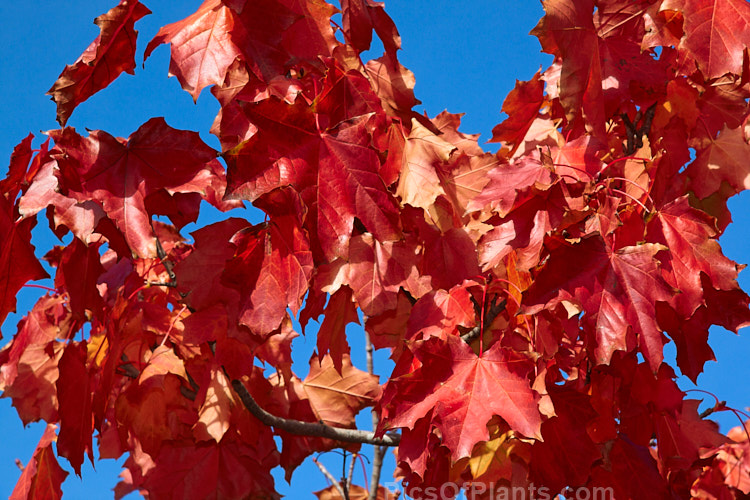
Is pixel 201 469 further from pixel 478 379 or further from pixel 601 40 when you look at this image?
pixel 601 40

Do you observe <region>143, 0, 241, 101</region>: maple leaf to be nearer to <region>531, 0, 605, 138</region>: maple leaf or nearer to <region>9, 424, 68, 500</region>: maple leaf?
<region>531, 0, 605, 138</region>: maple leaf

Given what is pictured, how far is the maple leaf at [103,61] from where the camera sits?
2.03 m

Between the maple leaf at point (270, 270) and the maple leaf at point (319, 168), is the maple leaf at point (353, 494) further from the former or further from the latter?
the maple leaf at point (319, 168)

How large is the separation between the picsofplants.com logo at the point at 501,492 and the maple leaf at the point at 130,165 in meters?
1.26

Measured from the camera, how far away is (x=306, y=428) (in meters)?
2.74

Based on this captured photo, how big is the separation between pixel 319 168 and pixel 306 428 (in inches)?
48.6

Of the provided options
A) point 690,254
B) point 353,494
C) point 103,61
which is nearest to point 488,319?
point 690,254

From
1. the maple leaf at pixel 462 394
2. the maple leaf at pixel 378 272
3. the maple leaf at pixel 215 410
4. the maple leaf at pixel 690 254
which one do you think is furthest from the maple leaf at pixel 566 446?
the maple leaf at pixel 215 410

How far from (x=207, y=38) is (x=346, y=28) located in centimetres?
44

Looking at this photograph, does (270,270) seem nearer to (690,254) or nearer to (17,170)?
(17,170)

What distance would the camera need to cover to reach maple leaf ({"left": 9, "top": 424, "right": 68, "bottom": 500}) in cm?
314

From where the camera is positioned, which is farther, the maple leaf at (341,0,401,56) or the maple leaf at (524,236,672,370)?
the maple leaf at (341,0,401,56)

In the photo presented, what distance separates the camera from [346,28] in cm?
228

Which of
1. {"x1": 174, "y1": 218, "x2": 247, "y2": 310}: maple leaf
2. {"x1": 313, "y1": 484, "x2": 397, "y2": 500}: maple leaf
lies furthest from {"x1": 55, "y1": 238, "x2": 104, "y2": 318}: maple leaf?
{"x1": 313, "y1": 484, "x2": 397, "y2": 500}: maple leaf
